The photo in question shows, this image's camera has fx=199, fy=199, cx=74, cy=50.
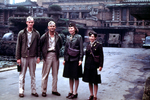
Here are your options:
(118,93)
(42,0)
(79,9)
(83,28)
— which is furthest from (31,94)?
(42,0)

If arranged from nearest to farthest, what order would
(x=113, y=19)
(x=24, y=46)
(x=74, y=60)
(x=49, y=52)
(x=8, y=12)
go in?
(x=74, y=60) → (x=24, y=46) → (x=49, y=52) → (x=113, y=19) → (x=8, y=12)

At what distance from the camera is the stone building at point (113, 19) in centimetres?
3381

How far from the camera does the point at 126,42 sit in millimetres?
34188

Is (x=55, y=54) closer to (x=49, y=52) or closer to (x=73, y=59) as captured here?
(x=49, y=52)

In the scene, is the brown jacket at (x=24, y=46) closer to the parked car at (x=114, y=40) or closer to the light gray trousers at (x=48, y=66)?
the light gray trousers at (x=48, y=66)

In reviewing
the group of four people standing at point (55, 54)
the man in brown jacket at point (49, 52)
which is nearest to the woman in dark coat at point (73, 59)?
the group of four people standing at point (55, 54)

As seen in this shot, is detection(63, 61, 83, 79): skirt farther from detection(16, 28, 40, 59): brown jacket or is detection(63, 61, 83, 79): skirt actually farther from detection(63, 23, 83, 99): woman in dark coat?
detection(16, 28, 40, 59): brown jacket

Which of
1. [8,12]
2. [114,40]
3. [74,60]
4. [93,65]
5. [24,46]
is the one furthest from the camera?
[8,12]

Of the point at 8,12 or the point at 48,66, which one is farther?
the point at 8,12

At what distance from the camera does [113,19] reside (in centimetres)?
3662

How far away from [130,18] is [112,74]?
97.4ft

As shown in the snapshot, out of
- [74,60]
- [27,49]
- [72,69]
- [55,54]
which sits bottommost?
[72,69]

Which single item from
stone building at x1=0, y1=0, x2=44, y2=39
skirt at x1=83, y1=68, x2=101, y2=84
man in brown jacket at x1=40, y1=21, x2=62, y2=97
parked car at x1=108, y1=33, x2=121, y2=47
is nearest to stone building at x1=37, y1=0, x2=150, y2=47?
parked car at x1=108, y1=33, x2=121, y2=47

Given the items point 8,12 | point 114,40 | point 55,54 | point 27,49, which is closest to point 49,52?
point 55,54
